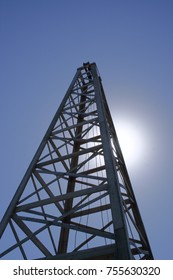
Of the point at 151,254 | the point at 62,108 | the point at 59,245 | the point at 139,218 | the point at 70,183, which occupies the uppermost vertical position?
the point at 62,108

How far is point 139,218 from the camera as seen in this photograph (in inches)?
368

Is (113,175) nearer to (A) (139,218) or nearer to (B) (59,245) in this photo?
(B) (59,245)

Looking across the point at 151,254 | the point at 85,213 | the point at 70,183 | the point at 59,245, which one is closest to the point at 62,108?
the point at 70,183

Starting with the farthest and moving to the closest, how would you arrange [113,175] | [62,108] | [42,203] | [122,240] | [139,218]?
[62,108], [139,218], [42,203], [113,175], [122,240]

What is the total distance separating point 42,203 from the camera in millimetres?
6059

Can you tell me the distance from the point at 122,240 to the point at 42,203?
2321 millimetres

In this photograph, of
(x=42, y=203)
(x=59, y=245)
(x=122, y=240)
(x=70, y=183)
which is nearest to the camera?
(x=122, y=240)

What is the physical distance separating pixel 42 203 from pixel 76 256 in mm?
1732

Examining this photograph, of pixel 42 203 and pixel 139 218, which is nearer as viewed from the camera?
pixel 42 203
